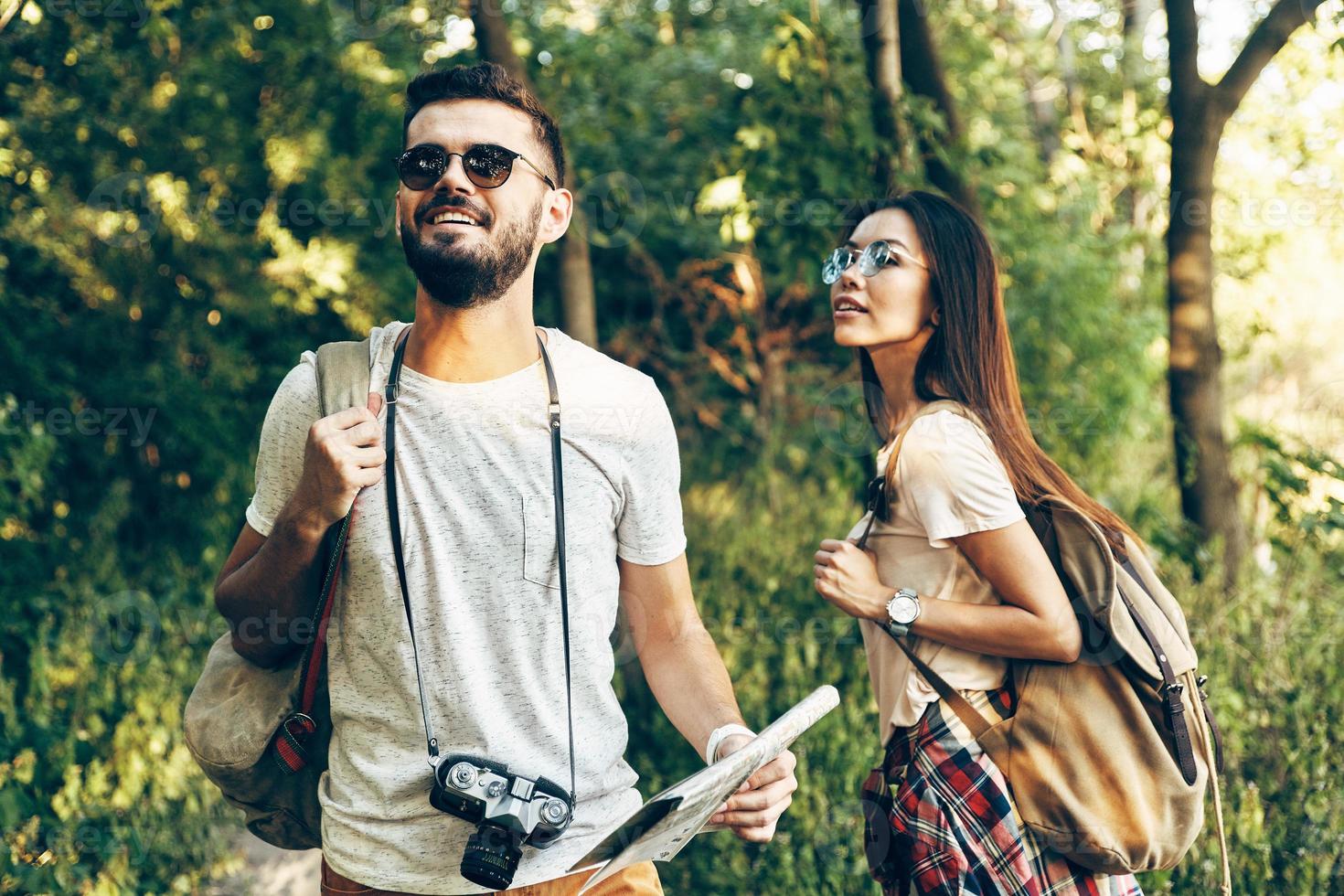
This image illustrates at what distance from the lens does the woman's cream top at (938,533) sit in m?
2.25

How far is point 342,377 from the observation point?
1.93 metres

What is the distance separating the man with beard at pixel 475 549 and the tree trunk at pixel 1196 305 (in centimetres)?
387

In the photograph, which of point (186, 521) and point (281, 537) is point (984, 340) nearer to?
point (281, 537)

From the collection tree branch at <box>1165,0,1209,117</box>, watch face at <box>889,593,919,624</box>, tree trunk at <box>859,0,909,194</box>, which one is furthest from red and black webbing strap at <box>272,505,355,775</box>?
tree branch at <box>1165,0,1209,117</box>

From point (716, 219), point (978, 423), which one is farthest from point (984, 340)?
point (716, 219)

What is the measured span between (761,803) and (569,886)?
Result: 376 millimetres

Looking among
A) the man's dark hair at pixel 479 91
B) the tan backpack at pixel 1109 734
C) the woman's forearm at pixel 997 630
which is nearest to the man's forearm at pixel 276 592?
the man's dark hair at pixel 479 91

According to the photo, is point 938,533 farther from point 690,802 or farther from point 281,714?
point 281,714

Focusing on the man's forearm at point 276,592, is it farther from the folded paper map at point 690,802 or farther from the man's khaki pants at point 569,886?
the folded paper map at point 690,802

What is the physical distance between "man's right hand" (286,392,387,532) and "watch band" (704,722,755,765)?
70 centimetres

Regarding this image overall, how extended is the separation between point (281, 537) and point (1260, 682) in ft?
13.1

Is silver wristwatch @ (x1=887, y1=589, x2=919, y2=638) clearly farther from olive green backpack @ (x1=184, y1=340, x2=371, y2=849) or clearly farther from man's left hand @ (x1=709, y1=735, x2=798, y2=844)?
olive green backpack @ (x1=184, y1=340, x2=371, y2=849)

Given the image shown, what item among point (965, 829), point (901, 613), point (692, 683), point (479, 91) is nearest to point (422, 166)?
point (479, 91)

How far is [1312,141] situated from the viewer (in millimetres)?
7027
